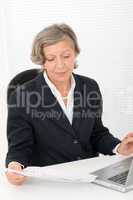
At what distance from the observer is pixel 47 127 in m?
1.99

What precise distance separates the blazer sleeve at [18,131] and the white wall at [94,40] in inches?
51.2

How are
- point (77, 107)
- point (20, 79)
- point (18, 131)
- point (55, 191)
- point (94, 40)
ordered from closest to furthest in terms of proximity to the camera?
1. point (55, 191)
2. point (18, 131)
3. point (77, 107)
4. point (20, 79)
5. point (94, 40)

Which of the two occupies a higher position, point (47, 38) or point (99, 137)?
point (47, 38)

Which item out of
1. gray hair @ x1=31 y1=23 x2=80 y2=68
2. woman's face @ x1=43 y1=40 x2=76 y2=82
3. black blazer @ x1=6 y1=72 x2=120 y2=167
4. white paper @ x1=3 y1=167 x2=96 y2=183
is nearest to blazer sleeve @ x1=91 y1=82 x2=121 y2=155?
black blazer @ x1=6 y1=72 x2=120 y2=167

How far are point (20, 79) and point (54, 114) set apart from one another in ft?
1.10

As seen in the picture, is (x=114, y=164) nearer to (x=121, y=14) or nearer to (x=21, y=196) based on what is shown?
(x=21, y=196)

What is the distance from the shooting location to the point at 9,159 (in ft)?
5.79

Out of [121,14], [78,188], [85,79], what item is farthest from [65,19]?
[78,188]

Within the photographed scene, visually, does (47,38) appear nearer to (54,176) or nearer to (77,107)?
(77,107)

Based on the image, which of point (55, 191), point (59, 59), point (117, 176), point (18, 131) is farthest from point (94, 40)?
point (55, 191)

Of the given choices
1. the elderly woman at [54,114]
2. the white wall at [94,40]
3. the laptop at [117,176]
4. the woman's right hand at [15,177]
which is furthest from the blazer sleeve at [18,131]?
the white wall at [94,40]

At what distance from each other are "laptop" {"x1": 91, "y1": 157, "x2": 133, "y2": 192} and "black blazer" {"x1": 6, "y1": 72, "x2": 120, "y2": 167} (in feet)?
1.11

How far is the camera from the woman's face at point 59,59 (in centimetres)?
195

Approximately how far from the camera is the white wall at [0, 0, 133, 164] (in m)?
3.07
